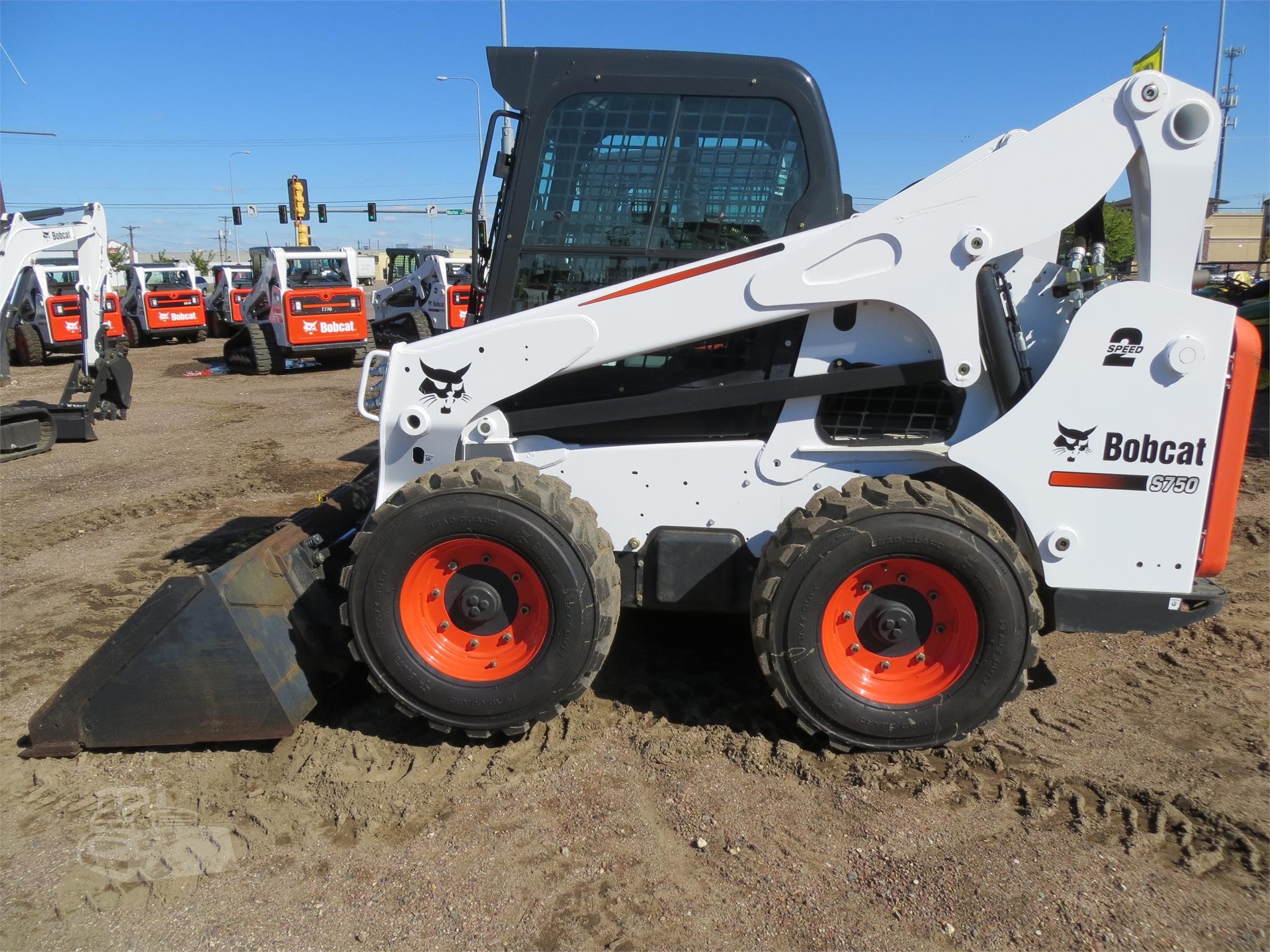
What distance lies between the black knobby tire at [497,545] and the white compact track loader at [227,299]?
2298cm

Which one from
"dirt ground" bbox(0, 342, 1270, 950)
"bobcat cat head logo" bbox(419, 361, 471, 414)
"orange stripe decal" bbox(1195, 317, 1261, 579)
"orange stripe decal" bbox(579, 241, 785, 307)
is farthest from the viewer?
"bobcat cat head logo" bbox(419, 361, 471, 414)

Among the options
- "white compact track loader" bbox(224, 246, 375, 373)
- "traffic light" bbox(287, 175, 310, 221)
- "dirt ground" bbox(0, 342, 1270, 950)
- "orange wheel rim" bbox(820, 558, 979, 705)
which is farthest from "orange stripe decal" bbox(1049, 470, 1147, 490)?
"traffic light" bbox(287, 175, 310, 221)

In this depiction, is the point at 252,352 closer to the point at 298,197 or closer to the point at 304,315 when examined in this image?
the point at 304,315

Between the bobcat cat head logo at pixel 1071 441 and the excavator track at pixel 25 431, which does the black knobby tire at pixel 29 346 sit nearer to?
the excavator track at pixel 25 431

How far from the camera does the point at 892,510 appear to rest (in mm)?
3438

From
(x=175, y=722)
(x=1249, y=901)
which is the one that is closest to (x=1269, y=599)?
(x=1249, y=901)

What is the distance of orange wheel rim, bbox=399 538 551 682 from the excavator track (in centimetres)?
875

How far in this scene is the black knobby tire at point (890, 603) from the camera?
11.2 feet

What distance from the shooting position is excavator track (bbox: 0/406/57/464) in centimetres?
1024

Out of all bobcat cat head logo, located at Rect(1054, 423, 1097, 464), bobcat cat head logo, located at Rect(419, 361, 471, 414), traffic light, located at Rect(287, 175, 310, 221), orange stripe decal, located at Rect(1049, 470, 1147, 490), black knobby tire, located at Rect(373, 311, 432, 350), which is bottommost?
orange stripe decal, located at Rect(1049, 470, 1147, 490)

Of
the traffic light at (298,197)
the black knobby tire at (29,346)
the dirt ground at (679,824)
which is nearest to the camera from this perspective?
the dirt ground at (679,824)

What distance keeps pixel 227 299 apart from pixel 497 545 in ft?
83.3

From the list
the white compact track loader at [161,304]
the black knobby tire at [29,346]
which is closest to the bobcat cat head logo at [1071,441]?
the black knobby tire at [29,346]

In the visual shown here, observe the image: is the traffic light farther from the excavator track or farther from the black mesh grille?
the black mesh grille
